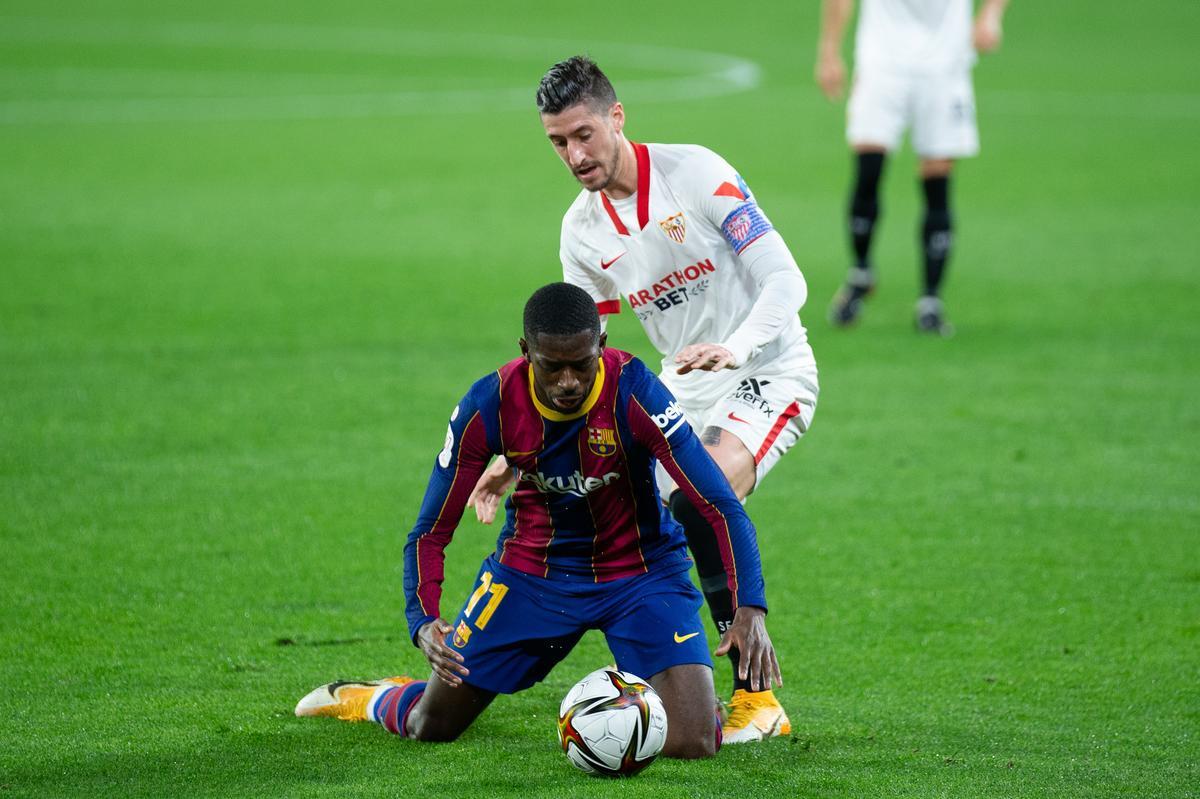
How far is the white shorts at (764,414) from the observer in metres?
5.93

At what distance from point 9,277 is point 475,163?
769 cm

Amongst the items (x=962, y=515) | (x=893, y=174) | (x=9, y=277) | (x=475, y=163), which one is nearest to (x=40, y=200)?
(x=9, y=277)

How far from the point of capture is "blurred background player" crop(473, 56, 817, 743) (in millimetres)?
5746

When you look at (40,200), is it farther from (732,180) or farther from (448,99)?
(732,180)

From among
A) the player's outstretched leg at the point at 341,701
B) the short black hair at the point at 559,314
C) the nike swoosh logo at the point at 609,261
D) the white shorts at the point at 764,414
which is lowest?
the player's outstretched leg at the point at 341,701

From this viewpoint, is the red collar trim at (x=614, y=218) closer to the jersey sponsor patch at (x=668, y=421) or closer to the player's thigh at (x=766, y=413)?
the player's thigh at (x=766, y=413)

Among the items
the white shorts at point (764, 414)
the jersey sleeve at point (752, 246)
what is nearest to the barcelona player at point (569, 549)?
the white shorts at point (764, 414)

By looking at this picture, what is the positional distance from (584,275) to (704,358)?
1309 millimetres

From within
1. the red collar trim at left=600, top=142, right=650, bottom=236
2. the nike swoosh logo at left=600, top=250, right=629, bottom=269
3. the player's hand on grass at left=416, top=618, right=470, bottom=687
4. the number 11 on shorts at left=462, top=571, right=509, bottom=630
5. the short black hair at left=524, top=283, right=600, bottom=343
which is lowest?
the number 11 on shorts at left=462, top=571, right=509, bottom=630

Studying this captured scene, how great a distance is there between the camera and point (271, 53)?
31094 millimetres

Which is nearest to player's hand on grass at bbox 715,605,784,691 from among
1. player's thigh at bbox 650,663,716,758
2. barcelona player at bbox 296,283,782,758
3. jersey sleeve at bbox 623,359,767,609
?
barcelona player at bbox 296,283,782,758

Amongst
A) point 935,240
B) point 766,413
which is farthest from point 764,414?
point 935,240

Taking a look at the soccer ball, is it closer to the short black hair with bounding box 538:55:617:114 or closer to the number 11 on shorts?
the number 11 on shorts

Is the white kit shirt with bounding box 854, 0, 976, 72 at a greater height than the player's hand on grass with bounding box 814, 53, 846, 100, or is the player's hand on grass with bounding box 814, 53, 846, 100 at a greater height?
the white kit shirt with bounding box 854, 0, 976, 72
